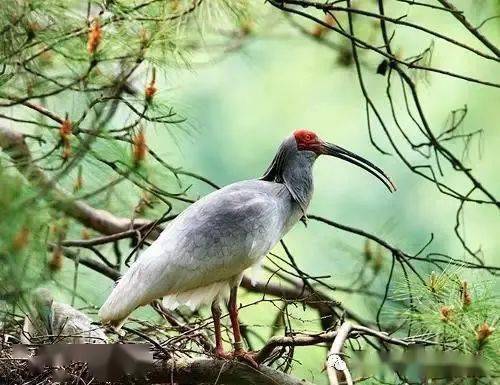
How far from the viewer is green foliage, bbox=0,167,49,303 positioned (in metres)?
1.46

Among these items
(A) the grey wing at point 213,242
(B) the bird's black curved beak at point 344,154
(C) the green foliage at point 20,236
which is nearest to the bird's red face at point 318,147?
(B) the bird's black curved beak at point 344,154

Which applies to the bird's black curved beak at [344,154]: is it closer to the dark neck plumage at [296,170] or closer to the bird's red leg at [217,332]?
the dark neck plumage at [296,170]

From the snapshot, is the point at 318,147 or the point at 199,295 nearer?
the point at 199,295

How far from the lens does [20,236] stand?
1.48 meters

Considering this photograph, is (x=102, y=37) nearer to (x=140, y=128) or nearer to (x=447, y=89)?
(x=140, y=128)

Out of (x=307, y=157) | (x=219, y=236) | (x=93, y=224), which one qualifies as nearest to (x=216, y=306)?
(x=219, y=236)

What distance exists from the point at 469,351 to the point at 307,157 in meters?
0.65

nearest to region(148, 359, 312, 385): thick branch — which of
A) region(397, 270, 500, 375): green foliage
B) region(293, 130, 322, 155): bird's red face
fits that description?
region(397, 270, 500, 375): green foliage

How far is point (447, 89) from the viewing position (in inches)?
198

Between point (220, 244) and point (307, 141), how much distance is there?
279 mm

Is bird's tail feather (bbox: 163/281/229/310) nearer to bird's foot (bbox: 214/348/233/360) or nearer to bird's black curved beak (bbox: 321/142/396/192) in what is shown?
bird's foot (bbox: 214/348/233/360)

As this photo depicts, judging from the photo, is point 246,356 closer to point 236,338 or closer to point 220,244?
point 236,338

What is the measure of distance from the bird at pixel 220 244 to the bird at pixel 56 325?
16 cm

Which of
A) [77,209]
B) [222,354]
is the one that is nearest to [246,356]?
[222,354]
